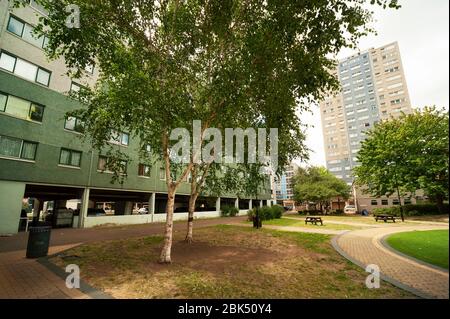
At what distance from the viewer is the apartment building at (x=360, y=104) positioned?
224ft

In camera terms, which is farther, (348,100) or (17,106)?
(348,100)

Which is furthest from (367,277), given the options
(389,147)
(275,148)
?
(389,147)

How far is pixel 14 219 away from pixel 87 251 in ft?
30.7

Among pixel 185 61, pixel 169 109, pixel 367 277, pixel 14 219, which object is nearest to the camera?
pixel 367 277

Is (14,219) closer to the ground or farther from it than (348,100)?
closer to the ground

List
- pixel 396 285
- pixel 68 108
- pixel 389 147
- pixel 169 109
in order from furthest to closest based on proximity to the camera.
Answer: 1. pixel 389 147
2. pixel 68 108
3. pixel 169 109
4. pixel 396 285

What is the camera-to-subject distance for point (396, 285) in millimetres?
6184

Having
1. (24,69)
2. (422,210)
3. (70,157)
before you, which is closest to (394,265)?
(70,157)

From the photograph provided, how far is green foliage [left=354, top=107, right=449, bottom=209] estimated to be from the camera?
27.2 metres

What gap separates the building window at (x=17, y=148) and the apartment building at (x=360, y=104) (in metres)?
64.3

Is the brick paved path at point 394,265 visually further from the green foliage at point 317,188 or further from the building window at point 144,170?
the green foliage at point 317,188

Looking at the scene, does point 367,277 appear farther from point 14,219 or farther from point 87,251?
point 14,219

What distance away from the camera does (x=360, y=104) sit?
77625 mm

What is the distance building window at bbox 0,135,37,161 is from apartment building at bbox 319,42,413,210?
211 ft
